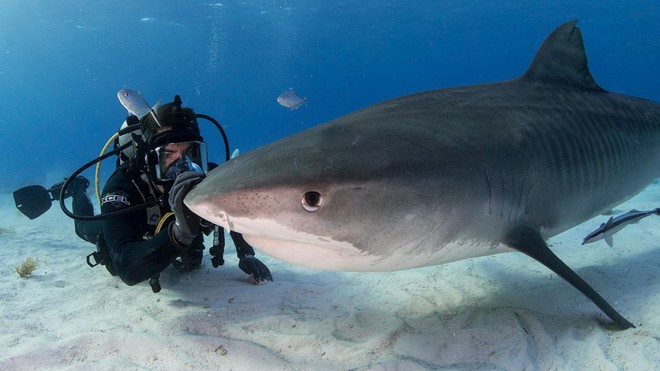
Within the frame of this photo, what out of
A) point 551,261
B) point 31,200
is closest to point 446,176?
point 551,261

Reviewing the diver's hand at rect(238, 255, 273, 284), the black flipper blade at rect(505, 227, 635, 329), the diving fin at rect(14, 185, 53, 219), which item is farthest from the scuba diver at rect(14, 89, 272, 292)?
the diving fin at rect(14, 185, 53, 219)

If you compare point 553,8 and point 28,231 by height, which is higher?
point 553,8

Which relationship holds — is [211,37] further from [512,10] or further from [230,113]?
[230,113]

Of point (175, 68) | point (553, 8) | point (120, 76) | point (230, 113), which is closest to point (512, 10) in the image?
point (553, 8)

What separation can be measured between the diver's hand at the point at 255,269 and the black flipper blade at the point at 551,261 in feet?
7.53

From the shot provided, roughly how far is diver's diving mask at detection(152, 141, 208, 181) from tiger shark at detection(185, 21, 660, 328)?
1.42 m

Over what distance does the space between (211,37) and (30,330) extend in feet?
159

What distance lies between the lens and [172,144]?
3.39m

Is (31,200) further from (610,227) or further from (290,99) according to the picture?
(610,227)

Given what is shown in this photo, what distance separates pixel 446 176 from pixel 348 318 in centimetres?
148

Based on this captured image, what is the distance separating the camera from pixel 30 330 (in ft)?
9.30

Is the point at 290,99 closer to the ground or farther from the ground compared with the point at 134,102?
closer to the ground

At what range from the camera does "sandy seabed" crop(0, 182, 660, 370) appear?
231cm

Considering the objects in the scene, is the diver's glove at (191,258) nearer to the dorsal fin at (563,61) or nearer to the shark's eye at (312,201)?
the shark's eye at (312,201)
